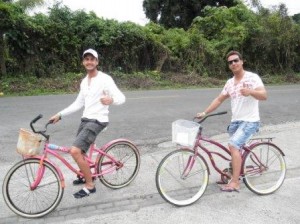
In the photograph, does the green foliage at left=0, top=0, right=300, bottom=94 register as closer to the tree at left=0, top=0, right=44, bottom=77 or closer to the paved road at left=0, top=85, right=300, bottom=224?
the tree at left=0, top=0, right=44, bottom=77

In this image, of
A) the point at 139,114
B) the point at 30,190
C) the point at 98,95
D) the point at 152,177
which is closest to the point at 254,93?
the point at 98,95

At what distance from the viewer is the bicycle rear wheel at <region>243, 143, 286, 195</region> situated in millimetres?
4688

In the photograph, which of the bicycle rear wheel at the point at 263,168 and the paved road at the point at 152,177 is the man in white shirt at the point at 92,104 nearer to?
the paved road at the point at 152,177

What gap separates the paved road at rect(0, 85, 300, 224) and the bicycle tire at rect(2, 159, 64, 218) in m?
0.12

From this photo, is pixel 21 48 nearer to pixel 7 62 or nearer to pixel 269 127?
pixel 7 62

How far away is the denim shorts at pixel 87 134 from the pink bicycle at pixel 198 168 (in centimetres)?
89

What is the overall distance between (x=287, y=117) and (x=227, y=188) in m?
5.54

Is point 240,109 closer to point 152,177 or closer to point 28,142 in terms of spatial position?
point 152,177

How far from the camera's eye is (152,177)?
531 cm

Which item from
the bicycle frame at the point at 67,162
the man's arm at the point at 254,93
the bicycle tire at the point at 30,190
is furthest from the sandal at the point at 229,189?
the bicycle tire at the point at 30,190

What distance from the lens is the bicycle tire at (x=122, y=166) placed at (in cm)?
482

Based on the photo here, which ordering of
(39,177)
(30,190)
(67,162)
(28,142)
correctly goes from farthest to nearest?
(67,162), (30,190), (39,177), (28,142)

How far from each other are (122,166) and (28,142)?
144cm

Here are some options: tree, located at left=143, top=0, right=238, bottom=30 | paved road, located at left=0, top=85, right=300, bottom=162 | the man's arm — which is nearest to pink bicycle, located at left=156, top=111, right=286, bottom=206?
the man's arm
